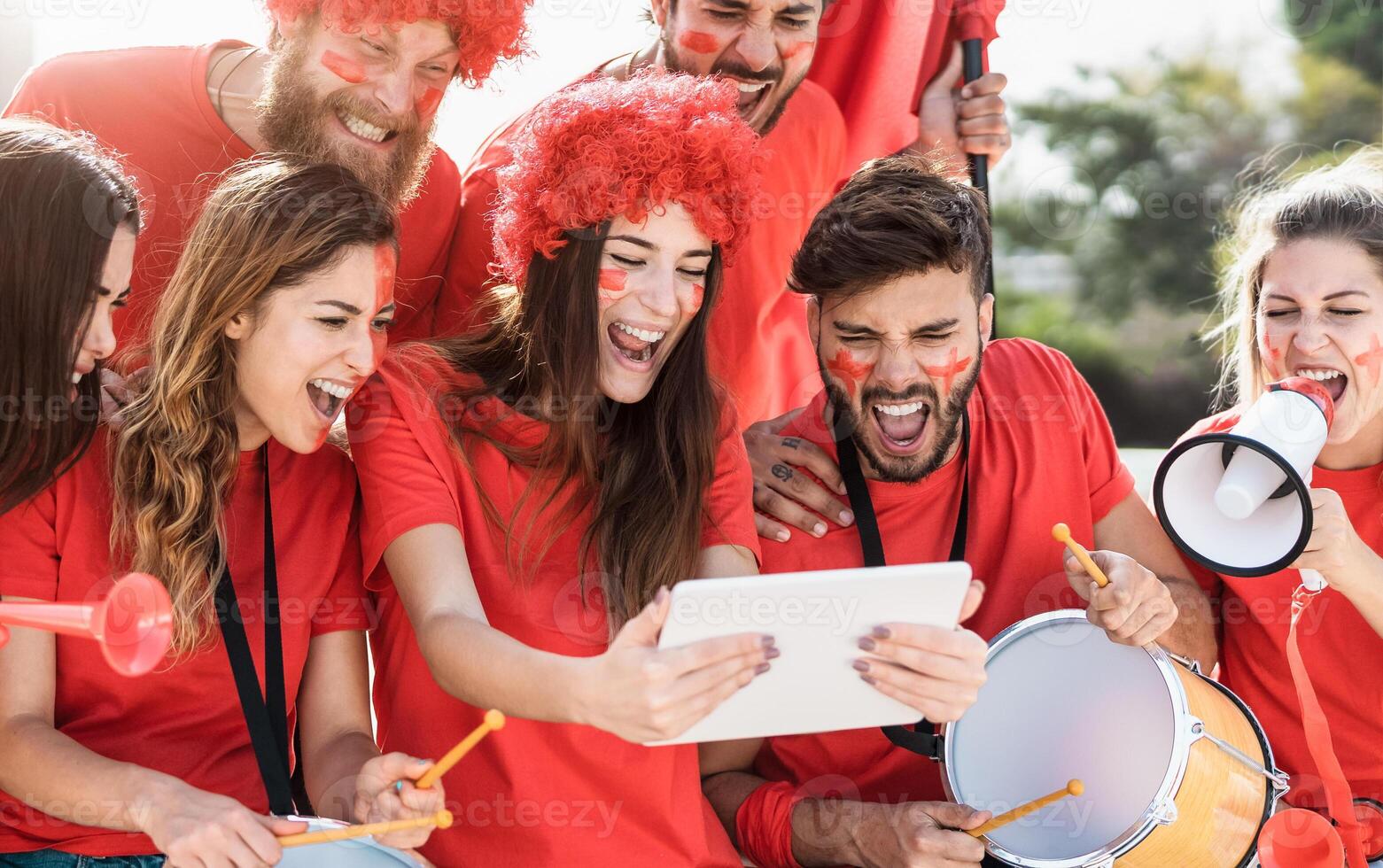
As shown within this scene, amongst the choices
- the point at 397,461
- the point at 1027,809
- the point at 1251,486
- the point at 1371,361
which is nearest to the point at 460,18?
the point at 397,461

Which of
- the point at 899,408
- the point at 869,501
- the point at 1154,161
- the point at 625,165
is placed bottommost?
the point at 869,501

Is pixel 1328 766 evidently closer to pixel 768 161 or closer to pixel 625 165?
pixel 625 165

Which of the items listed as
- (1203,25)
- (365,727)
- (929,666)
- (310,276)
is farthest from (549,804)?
(1203,25)

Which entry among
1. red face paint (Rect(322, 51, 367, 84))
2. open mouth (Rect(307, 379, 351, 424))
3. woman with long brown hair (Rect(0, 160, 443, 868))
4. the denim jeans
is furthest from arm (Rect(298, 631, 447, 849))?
red face paint (Rect(322, 51, 367, 84))

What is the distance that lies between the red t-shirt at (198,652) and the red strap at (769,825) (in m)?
0.95

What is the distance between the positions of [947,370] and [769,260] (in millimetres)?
1026

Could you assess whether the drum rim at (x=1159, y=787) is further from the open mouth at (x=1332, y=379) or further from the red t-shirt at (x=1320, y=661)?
the open mouth at (x=1332, y=379)

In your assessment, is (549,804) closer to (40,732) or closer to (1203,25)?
(40,732)

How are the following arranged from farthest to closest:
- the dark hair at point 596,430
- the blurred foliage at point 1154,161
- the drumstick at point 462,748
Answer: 1. the blurred foliage at point 1154,161
2. the dark hair at point 596,430
3. the drumstick at point 462,748

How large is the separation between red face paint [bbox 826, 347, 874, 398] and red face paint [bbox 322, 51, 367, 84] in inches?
52.1

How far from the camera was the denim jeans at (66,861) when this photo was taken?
2.48 metres

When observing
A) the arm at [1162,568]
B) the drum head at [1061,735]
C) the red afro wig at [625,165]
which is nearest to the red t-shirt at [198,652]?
Answer: the red afro wig at [625,165]

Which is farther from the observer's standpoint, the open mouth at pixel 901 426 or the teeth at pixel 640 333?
the open mouth at pixel 901 426

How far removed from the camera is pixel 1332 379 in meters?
3.23
